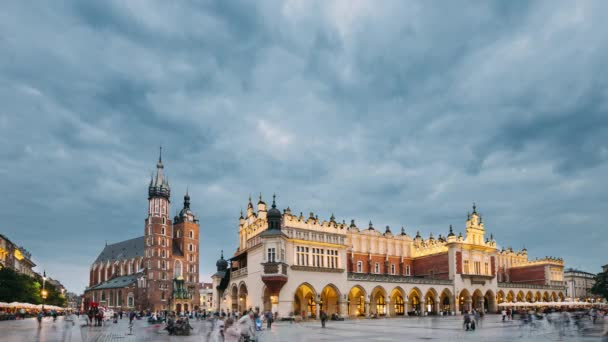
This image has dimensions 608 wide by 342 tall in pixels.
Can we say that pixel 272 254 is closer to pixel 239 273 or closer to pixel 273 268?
pixel 273 268

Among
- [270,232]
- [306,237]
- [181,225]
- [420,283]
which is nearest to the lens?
[270,232]

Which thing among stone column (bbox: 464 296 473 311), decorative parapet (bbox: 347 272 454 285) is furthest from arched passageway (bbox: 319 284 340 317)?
stone column (bbox: 464 296 473 311)

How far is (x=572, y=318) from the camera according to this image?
4084 centimetres

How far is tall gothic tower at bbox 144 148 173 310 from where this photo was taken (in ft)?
424

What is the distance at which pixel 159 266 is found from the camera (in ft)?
431

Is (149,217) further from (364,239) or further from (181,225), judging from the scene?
(364,239)

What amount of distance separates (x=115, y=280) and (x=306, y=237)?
107 meters

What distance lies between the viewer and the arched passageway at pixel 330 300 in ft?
198

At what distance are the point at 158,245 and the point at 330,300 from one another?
8224cm

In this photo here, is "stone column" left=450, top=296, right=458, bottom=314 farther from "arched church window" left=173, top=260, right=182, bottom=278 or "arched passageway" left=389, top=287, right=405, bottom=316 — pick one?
"arched church window" left=173, top=260, right=182, bottom=278

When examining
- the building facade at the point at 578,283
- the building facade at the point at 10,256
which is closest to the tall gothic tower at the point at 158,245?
the building facade at the point at 10,256

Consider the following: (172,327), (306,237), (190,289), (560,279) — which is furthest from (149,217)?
(172,327)

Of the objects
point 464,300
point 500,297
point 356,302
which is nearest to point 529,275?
point 500,297

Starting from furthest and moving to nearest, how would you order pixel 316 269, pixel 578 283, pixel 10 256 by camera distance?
pixel 578 283, pixel 10 256, pixel 316 269
